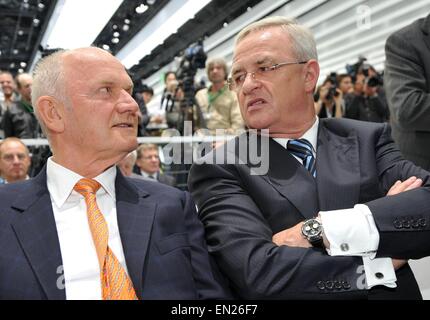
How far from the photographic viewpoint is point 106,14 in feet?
12.8

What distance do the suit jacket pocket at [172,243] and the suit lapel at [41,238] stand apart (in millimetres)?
257

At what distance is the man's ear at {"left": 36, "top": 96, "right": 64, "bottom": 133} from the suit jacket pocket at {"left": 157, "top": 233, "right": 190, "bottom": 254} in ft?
1.49

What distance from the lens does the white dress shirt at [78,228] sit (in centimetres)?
133

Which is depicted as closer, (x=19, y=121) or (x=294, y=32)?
(x=294, y=32)

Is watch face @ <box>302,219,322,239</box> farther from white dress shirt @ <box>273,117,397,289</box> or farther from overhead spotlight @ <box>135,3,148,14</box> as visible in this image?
overhead spotlight @ <box>135,3,148,14</box>

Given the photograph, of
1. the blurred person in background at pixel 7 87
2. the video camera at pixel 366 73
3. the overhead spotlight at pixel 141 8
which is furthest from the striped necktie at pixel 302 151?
the video camera at pixel 366 73

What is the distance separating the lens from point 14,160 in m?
3.93

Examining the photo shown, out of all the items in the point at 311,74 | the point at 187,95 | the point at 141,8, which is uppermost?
the point at 141,8

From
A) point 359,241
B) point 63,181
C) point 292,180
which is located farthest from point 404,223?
point 63,181

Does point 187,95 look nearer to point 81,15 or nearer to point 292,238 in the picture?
point 81,15

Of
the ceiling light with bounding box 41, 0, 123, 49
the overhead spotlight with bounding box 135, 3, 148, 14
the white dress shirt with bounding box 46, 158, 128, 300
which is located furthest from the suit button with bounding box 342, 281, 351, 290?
the overhead spotlight with bounding box 135, 3, 148, 14

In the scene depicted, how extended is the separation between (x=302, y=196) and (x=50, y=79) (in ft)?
2.69

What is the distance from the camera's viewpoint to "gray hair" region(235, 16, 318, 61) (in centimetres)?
179
